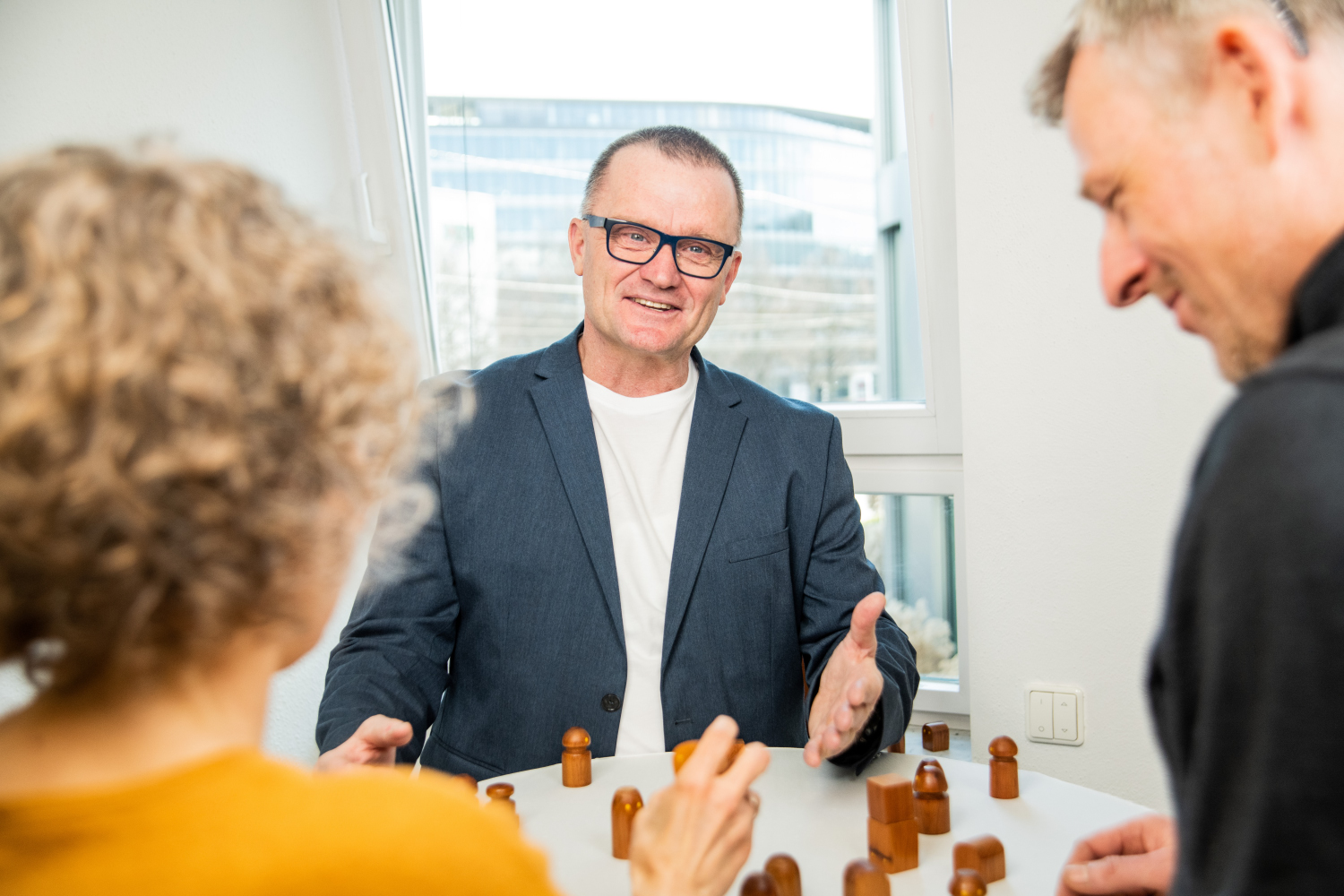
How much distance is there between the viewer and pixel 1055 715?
1.98 metres

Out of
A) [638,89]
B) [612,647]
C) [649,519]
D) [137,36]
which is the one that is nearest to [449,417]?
[649,519]

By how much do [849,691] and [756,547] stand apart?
52cm

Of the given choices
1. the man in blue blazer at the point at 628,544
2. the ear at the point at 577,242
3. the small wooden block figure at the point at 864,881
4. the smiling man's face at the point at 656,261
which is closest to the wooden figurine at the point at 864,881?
the small wooden block figure at the point at 864,881

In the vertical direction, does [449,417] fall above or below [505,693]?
above

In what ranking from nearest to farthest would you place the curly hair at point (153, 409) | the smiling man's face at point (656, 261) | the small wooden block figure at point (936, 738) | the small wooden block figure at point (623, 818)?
the curly hair at point (153, 409)
the small wooden block figure at point (623, 818)
the small wooden block figure at point (936, 738)
the smiling man's face at point (656, 261)

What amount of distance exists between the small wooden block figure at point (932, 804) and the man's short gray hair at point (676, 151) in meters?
1.20

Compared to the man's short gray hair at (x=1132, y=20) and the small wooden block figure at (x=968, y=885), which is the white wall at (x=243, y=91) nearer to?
the man's short gray hair at (x=1132, y=20)

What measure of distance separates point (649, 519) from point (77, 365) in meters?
1.36

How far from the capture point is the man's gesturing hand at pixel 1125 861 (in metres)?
0.86

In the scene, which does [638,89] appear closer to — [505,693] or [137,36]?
[137,36]

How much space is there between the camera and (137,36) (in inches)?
74.0

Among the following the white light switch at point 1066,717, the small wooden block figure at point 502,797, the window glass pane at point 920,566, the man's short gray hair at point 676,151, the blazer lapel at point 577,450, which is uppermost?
the man's short gray hair at point 676,151

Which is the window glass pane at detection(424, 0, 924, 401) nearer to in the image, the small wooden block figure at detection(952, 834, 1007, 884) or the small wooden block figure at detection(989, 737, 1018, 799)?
the small wooden block figure at detection(989, 737, 1018, 799)

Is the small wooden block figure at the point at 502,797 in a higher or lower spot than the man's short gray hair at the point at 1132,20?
lower
